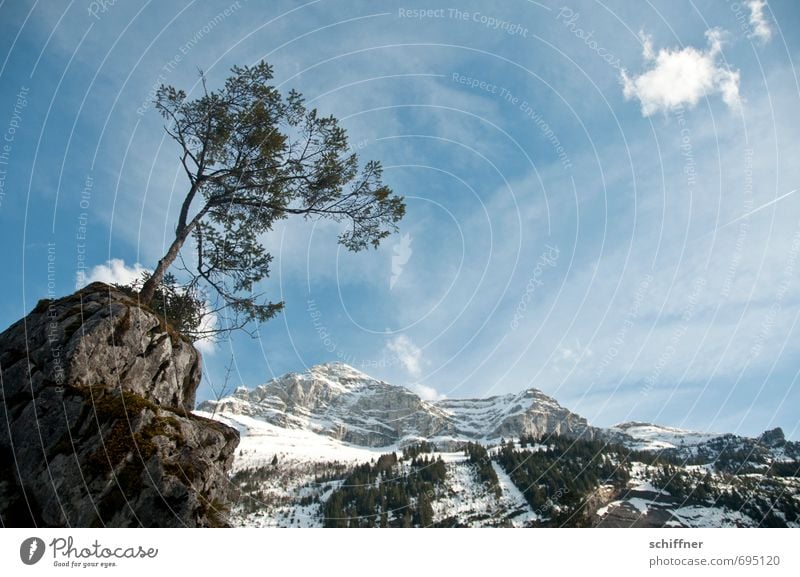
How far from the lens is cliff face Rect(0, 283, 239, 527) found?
6219 mm

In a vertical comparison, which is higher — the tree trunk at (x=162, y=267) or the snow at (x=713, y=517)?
the tree trunk at (x=162, y=267)

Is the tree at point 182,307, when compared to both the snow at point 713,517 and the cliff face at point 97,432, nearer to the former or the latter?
the cliff face at point 97,432

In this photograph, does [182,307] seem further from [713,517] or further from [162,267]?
[713,517]

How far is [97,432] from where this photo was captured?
6.84 meters

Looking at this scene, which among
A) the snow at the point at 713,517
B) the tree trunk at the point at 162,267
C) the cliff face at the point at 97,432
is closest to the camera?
the cliff face at the point at 97,432

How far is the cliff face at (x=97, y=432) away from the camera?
622 cm

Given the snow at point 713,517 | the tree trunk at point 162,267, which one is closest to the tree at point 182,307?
the tree trunk at point 162,267

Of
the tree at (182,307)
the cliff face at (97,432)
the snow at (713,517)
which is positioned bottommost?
the snow at (713,517)

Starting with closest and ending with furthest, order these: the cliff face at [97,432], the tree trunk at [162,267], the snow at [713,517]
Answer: the cliff face at [97,432]
the tree trunk at [162,267]
the snow at [713,517]

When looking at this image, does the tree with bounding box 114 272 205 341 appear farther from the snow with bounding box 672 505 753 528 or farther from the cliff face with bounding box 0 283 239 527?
the snow with bounding box 672 505 753 528
